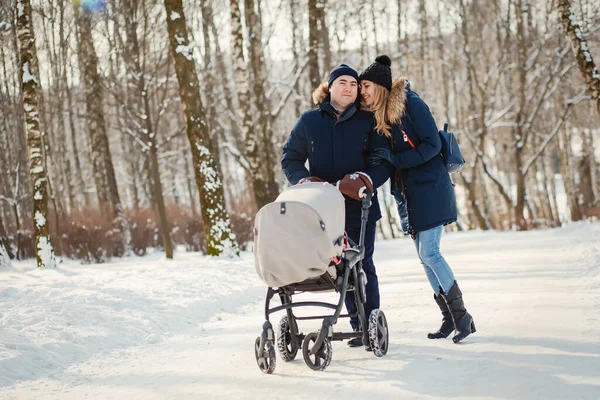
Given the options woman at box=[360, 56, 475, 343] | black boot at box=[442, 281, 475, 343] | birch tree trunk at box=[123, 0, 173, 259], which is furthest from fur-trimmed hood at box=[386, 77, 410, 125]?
birch tree trunk at box=[123, 0, 173, 259]

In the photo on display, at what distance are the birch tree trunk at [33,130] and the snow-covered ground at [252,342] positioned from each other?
1870mm

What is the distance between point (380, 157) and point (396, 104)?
43cm

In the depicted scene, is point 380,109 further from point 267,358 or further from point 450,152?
point 267,358

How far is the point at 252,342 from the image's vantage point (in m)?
5.52

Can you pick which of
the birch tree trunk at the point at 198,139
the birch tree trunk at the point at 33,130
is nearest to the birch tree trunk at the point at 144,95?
the birch tree trunk at the point at 198,139

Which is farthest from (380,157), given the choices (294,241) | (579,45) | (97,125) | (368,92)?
(97,125)

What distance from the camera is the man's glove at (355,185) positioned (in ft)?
14.4

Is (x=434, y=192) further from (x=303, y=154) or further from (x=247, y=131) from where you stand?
(x=247, y=131)

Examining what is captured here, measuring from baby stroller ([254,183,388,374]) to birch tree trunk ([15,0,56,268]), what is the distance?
7.94 meters

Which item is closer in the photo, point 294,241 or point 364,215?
point 294,241

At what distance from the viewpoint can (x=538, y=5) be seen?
91.2 ft

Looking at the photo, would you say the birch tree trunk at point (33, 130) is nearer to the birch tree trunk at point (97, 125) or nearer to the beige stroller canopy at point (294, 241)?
the birch tree trunk at point (97, 125)

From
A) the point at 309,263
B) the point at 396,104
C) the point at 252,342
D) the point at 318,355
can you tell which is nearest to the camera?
the point at 309,263

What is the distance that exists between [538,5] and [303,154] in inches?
1051
